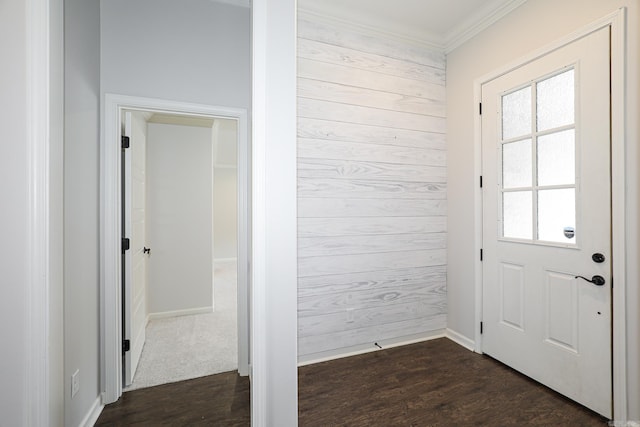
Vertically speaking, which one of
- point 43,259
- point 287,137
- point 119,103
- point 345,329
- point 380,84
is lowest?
point 345,329

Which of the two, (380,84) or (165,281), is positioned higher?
(380,84)

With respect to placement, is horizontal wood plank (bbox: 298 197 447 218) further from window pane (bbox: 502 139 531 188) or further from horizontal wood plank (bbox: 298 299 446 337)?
horizontal wood plank (bbox: 298 299 446 337)

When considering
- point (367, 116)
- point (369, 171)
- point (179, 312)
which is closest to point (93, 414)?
point (179, 312)

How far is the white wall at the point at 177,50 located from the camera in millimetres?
1887

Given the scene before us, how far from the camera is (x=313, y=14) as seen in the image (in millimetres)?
2312

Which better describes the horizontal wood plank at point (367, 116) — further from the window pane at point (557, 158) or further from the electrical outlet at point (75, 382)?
the electrical outlet at point (75, 382)

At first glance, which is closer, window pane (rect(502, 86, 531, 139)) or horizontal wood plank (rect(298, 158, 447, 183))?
window pane (rect(502, 86, 531, 139))

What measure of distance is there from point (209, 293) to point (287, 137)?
115 inches

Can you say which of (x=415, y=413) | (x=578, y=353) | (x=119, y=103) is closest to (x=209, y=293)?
(x=119, y=103)

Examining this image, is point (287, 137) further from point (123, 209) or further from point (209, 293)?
point (209, 293)

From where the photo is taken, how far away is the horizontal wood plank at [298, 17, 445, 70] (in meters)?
2.31

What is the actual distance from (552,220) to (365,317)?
60.9 inches

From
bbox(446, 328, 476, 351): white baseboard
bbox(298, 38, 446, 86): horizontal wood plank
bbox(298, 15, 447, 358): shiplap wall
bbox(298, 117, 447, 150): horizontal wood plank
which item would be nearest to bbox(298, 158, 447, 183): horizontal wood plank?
bbox(298, 15, 447, 358): shiplap wall

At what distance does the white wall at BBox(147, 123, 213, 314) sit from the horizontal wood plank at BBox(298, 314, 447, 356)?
1.74 meters
